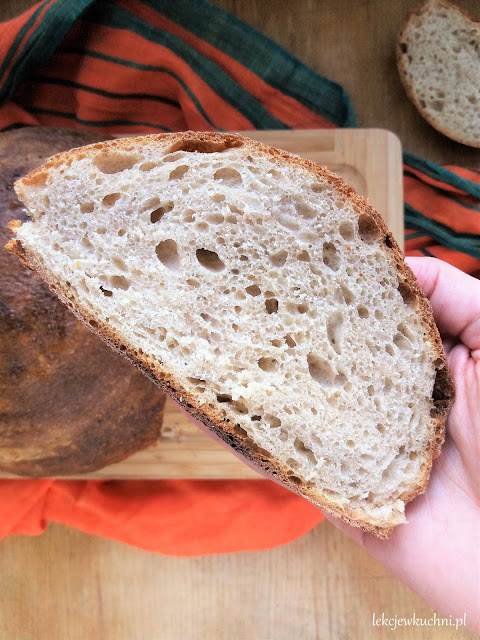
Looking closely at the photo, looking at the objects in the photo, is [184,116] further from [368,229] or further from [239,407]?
[239,407]

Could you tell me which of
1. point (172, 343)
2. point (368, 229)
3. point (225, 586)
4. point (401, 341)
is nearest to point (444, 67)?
point (368, 229)

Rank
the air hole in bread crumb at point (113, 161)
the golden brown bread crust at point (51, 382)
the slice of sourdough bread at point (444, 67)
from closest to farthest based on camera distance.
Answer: the air hole in bread crumb at point (113, 161)
the golden brown bread crust at point (51, 382)
the slice of sourdough bread at point (444, 67)

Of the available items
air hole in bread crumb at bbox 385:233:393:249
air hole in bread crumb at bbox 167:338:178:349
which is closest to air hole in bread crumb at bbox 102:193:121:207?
air hole in bread crumb at bbox 167:338:178:349

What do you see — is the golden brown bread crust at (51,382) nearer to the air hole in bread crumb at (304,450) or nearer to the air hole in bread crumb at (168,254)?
the air hole in bread crumb at (168,254)

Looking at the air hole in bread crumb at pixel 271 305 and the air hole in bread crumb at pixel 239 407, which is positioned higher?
the air hole in bread crumb at pixel 271 305

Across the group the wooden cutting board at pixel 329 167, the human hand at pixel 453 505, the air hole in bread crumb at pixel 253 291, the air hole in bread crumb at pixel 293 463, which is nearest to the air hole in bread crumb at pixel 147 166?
the air hole in bread crumb at pixel 253 291

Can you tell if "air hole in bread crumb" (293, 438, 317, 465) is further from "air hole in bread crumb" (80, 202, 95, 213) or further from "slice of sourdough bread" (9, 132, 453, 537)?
"air hole in bread crumb" (80, 202, 95, 213)
